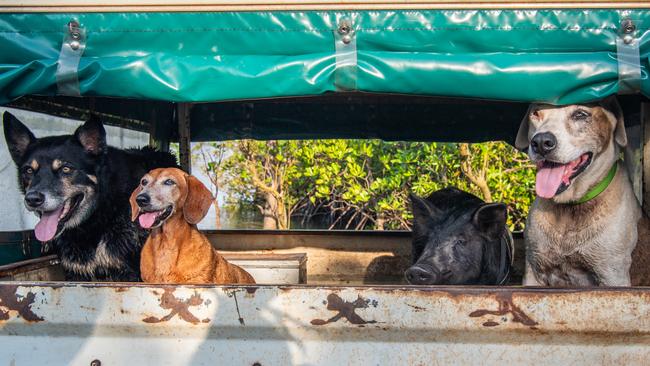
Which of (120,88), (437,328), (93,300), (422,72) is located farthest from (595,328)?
(120,88)

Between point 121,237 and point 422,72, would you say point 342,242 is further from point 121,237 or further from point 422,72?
point 422,72

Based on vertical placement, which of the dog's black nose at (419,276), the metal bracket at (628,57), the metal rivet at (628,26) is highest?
the metal rivet at (628,26)

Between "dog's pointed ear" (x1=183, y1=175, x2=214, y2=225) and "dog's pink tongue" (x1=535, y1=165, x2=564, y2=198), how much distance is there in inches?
72.5

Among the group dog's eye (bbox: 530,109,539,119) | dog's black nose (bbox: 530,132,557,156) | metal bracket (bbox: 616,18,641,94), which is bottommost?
dog's black nose (bbox: 530,132,557,156)

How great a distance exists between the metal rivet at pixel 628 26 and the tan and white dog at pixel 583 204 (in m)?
0.50

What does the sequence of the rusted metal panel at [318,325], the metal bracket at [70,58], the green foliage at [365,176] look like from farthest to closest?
the green foliage at [365,176] → the metal bracket at [70,58] → the rusted metal panel at [318,325]

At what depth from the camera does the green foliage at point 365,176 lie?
6328 millimetres

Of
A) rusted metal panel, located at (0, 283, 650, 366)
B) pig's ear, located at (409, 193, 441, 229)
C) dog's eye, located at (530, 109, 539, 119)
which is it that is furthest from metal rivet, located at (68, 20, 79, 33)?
dog's eye, located at (530, 109, 539, 119)

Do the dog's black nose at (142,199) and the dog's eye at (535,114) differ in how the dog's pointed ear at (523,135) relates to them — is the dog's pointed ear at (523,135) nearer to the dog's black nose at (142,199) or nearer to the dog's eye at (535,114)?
the dog's eye at (535,114)

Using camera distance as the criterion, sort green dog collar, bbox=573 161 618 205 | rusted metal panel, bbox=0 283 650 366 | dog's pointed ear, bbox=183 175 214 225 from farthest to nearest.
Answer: dog's pointed ear, bbox=183 175 214 225 → green dog collar, bbox=573 161 618 205 → rusted metal panel, bbox=0 283 650 366

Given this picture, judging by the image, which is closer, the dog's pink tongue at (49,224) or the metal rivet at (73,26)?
the metal rivet at (73,26)

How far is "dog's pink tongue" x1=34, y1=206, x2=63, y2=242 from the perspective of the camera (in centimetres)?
357

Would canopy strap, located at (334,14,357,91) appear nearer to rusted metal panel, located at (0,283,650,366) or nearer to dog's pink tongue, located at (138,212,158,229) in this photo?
rusted metal panel, located at (0,283,650,366)

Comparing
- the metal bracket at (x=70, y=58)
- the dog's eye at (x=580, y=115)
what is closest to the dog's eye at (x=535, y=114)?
the dog's eye at (x=580, y=115)
